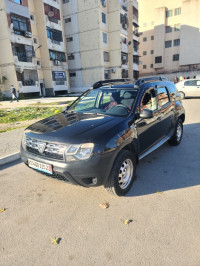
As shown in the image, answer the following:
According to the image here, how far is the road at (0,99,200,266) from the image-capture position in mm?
2053

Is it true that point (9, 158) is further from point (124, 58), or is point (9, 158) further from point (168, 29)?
point (168, 29)

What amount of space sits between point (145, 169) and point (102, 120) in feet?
5.18

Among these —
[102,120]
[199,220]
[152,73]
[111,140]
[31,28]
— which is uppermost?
[31,28]

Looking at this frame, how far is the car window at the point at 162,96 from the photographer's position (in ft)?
13.7

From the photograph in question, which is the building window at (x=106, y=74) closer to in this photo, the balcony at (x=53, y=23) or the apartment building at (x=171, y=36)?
the balcony at (x=53, y=23)

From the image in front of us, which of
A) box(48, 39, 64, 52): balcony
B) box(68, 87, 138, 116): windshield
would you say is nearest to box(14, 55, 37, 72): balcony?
box(48, 39, 64, 52): balcony

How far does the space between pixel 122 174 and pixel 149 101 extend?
1.62 meters

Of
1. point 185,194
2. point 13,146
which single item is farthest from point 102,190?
point 13,146

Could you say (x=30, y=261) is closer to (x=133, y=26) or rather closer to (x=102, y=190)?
(x=102, y=190)

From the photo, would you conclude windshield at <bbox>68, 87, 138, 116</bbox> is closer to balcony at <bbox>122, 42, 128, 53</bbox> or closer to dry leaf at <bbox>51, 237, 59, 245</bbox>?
dry leaf at <bbox>51, 237, 59, 245</bbox>

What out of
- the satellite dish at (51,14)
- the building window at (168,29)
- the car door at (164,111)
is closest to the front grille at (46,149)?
the car door at (164,111)

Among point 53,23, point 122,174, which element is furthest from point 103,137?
point 53,23

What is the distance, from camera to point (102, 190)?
10.7 ft

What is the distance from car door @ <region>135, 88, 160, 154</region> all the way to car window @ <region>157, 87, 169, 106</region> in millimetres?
242
